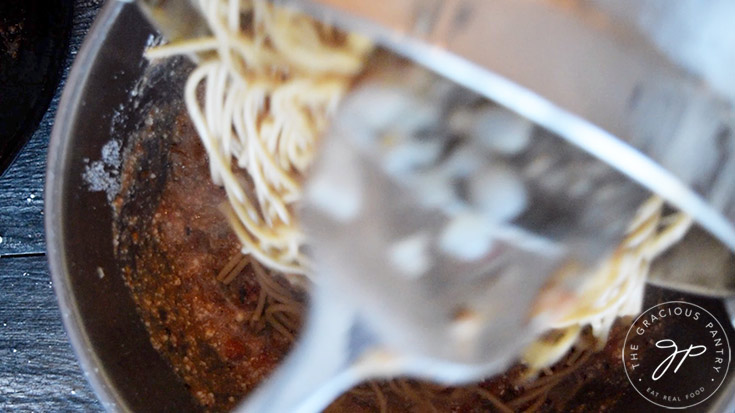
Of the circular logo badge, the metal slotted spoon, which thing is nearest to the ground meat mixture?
the circular logo badge

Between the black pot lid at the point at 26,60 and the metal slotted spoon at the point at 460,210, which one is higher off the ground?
the metal slotted spoon at the point at 460,210

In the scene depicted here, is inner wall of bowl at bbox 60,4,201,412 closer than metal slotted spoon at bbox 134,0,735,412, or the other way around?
metal slotted spoon at bbox 134,0,735,412

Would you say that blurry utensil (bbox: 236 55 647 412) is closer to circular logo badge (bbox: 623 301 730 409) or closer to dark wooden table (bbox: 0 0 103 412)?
circular logo badge (bbox: 623 301 730 409)

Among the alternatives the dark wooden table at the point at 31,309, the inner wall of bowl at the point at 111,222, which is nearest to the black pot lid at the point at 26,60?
the dark wooden table at the point at 31,309

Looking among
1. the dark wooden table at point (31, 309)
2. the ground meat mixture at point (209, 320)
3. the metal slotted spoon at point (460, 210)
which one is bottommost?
the dark wooden table at point (31, 309)

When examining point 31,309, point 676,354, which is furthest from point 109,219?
point 676,354

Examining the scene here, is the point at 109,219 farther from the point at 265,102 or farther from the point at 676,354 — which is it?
the point at 676,354

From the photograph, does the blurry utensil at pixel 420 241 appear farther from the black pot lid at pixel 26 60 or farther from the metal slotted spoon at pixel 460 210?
the black pot lid at pixel 26 60
